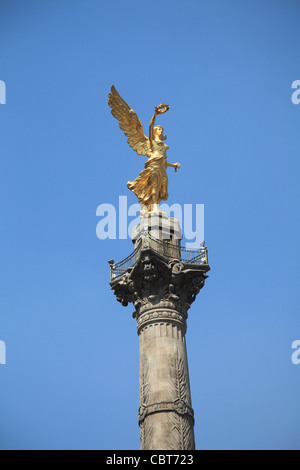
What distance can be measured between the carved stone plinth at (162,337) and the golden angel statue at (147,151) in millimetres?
3680

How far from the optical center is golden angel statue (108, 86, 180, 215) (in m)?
40.2

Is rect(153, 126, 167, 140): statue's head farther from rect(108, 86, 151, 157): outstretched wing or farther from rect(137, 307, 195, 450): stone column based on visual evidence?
rect(137, 307, 195, 450): stone column

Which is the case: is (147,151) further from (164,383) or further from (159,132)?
(164,383)

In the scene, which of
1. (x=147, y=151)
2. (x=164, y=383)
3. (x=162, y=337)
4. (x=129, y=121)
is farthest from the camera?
(x=129, y=121)

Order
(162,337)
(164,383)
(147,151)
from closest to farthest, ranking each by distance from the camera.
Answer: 1. (164,383)
2. (162,337)
3. (147,151)

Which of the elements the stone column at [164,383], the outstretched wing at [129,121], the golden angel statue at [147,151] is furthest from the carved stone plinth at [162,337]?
the outstretched wing at [129,121]

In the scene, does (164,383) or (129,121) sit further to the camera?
(129,121)

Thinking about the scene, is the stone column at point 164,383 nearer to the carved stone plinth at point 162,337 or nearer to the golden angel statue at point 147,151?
the carved stone plinth at point 162,337

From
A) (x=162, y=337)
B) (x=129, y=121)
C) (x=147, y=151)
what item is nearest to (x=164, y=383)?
(x=162, y=337)

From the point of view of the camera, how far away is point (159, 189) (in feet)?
132

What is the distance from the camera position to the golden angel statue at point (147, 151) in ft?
132

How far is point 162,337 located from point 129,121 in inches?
485

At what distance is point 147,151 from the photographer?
134 ft
